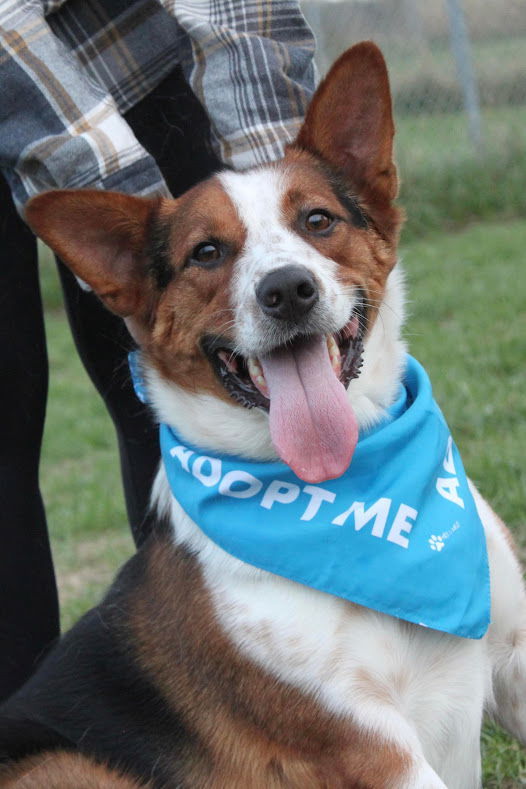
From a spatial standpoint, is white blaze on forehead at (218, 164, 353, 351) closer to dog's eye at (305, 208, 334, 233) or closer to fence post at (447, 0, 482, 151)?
dog's eye at (305, 208, 334, 233)

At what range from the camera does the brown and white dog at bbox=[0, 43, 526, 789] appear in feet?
8.21

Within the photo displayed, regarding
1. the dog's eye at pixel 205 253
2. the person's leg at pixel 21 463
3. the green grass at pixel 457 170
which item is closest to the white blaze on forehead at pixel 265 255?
the dog's eye at pixel 205 253

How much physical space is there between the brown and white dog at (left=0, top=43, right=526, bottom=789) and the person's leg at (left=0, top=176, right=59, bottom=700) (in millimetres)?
439

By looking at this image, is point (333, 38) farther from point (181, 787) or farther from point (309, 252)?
point (181, 787)

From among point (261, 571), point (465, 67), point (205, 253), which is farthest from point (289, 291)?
point (465, 67)

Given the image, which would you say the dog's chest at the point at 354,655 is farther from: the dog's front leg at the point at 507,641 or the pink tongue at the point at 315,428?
the pink tongue at the point at 315,428

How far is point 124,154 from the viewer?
292 cm

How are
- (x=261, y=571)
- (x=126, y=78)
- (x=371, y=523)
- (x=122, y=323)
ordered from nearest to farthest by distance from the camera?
1. (x=261, y=571)
2. (x=371, y=523)
3. (x=126, y=78)
4. (x=122, y=323)

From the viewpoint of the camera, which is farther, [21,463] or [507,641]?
[21,463]

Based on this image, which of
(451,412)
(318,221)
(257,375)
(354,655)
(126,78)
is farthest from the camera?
(451,412)

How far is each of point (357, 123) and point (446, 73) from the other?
8.62 metres

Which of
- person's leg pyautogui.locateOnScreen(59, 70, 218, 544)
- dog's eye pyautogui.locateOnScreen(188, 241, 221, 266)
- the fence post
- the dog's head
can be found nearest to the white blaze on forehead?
the dog's head

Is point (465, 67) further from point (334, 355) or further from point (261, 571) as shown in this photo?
point (261, 571)

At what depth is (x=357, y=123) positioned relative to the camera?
2979 millimetres
